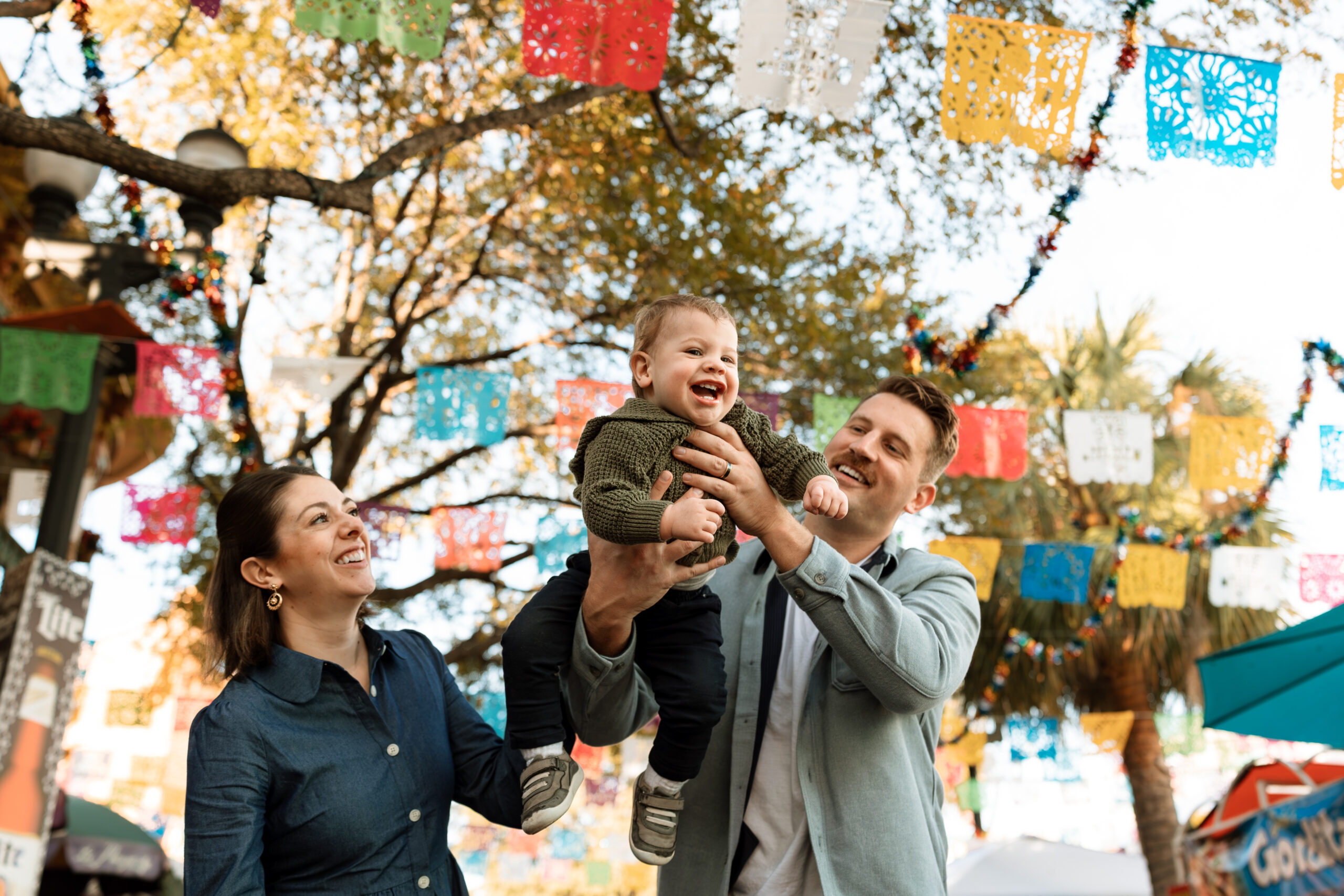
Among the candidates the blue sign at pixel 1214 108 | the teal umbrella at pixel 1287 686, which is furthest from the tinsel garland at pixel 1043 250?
the teal umbrella at pixel 1287 686

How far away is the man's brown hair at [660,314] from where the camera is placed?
8.11 feet

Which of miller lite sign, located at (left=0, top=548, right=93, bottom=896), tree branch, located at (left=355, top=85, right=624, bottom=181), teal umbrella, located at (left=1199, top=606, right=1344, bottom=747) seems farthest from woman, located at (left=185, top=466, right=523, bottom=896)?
miller lite sign, located at (left=0, top=548, right=93, bottom=896)

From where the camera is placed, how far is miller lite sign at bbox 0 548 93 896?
5336 mm

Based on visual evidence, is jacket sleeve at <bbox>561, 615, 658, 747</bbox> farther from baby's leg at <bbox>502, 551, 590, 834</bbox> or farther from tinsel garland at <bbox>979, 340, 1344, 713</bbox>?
tinsel garland at <bbox>979, 340, 1344, 713</bbox>

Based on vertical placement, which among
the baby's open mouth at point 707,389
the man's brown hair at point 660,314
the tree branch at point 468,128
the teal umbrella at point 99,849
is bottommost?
the teal umbrella at point 99,849

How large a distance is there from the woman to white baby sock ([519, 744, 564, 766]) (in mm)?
78

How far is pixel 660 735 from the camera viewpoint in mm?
2361

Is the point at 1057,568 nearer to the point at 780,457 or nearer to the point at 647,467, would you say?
the point at 780,457

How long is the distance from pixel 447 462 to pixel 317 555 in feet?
26.1

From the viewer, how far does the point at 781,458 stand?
7.93ft

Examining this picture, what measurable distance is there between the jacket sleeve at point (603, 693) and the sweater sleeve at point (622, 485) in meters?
0.31

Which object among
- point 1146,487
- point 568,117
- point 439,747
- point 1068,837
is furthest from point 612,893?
point 439,747

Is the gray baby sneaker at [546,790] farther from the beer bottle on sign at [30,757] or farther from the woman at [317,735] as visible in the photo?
the beer bottle on sign at [30,757]

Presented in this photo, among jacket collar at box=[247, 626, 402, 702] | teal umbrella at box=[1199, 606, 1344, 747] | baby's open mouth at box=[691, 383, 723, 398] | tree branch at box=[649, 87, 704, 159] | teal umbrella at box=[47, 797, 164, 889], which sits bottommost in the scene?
teal umbrella at box=[47, 797, 164, 889]
